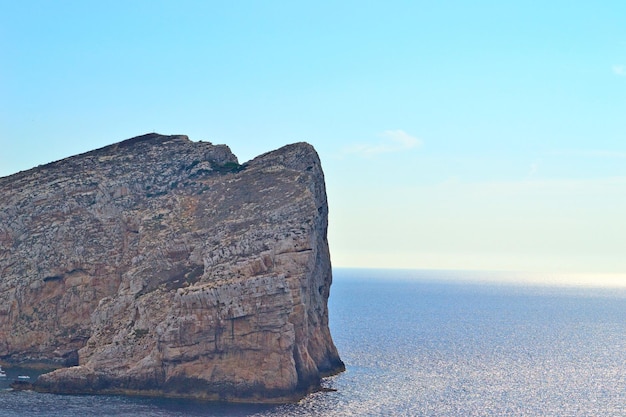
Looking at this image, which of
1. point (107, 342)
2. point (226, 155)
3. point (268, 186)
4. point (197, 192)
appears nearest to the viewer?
point (107, 342)

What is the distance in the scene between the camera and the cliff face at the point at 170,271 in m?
75.5

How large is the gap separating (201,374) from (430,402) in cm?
2339

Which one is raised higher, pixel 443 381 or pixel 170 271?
pixel 170 271

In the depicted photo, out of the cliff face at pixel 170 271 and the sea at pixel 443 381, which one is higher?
the cliff face at pixel 170 271

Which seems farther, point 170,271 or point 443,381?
point 443,381

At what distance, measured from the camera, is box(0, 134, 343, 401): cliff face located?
248 feet

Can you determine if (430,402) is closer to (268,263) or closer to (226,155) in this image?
(268,263)

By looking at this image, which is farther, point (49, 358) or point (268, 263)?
point (49, 358)

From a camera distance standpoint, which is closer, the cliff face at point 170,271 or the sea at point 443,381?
the sea at point 443,381

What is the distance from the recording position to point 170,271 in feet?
279

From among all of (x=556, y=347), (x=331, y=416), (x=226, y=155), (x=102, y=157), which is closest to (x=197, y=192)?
(x=226, y=155)

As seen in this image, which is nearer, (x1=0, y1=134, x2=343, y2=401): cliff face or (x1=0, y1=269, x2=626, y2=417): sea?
(x1=0, y1=269, x2=626, y2=417): sea

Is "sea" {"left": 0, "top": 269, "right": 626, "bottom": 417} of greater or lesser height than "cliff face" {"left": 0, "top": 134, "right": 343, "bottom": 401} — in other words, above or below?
below

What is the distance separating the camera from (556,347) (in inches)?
5034
